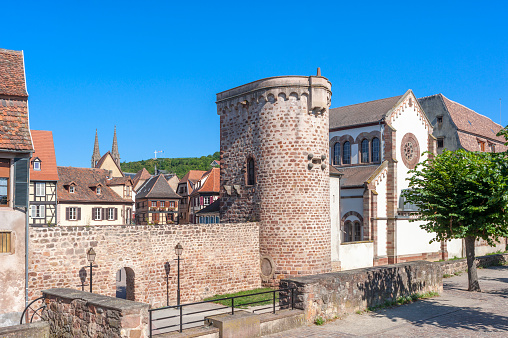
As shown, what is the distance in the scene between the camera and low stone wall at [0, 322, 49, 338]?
1017 cm

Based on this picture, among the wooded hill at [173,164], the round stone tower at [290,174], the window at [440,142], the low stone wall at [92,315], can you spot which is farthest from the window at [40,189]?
the wooded hill at [173,164]

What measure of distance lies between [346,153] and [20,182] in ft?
81.3

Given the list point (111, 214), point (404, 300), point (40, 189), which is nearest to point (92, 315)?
point (404, 300)

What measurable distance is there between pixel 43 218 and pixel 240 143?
78.1 ft

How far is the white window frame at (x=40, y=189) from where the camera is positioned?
4019 centimetres

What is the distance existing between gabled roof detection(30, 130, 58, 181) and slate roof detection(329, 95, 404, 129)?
23298 mm

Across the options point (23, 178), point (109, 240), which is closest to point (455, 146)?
point (109, 240)

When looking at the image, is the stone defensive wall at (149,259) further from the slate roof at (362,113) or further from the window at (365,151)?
the slate roof at (362,113)

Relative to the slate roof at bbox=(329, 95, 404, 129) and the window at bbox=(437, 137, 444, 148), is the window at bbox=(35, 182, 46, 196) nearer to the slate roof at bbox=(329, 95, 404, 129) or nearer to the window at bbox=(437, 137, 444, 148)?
the slate roof at bbox=(329, 95, 404, 129)

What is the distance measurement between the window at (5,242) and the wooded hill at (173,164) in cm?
11944

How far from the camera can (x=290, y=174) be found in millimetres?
22156

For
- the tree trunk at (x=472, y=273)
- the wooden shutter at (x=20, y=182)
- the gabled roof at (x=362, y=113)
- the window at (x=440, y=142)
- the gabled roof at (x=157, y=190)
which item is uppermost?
the gabled roof at (x=362, y=113)

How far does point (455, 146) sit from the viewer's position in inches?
A: 1586

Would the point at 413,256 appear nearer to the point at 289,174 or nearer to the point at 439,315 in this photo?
the point at 289,174
